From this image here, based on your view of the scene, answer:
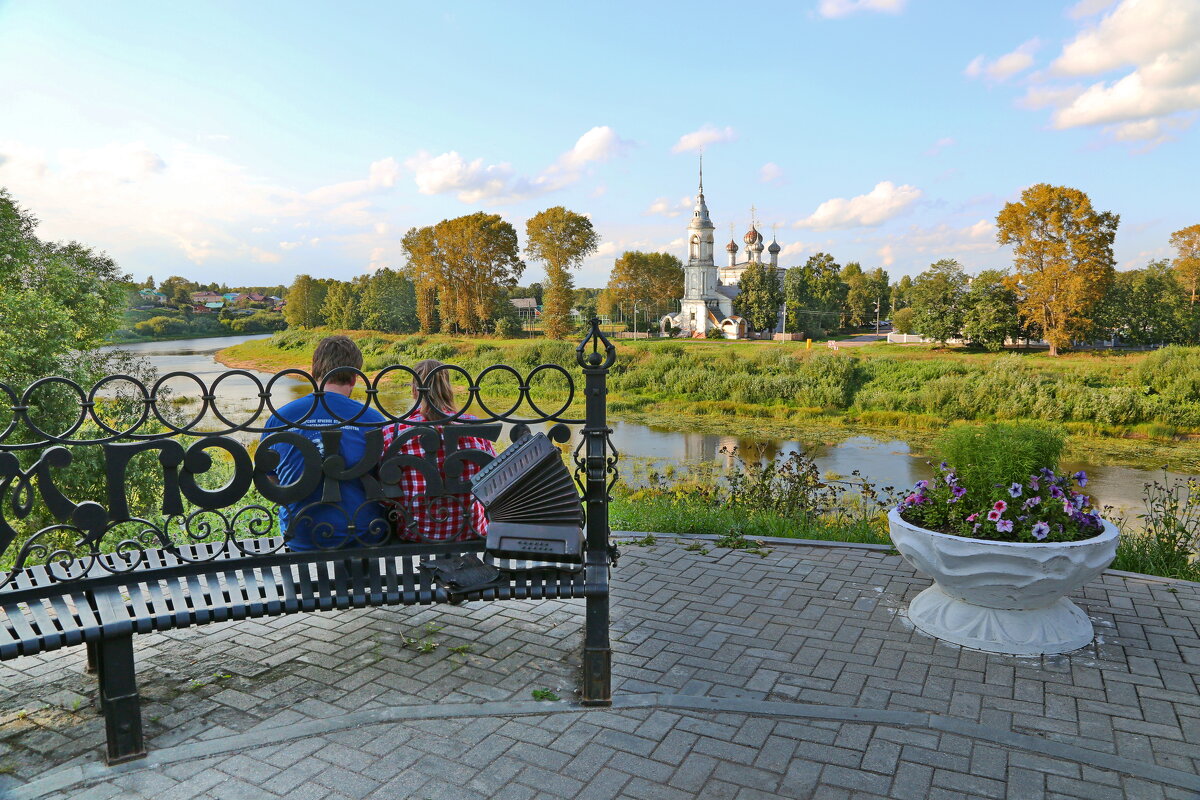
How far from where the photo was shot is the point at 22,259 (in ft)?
56.3

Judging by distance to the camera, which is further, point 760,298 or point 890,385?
point 760,298

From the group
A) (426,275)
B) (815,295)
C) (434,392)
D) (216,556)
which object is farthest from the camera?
(815,295)

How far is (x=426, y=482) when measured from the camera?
335cm

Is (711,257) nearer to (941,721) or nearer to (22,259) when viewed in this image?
(22,259)

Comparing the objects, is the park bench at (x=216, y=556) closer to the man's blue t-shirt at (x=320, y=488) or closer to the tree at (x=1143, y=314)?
the man's blue t-shirt at (x=320, y=488)

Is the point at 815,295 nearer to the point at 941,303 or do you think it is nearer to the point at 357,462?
the point at 941,303

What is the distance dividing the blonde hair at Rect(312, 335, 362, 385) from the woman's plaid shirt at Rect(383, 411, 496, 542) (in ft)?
1.00

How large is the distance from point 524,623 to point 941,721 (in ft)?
6.52

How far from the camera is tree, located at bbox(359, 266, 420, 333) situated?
2013 inches

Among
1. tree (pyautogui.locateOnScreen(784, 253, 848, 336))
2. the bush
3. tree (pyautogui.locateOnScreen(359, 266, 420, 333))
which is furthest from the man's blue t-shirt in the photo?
tree (pyautogui.locateOnScreen(784, 253, 848, 336))

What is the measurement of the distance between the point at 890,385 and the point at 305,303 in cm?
3964

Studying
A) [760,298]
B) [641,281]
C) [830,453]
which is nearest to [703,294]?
[641,281]

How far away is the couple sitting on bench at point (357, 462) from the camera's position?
130 inches

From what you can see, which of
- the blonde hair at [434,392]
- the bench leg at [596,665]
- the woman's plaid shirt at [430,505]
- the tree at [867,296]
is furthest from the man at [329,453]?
the tree at [867,296]
